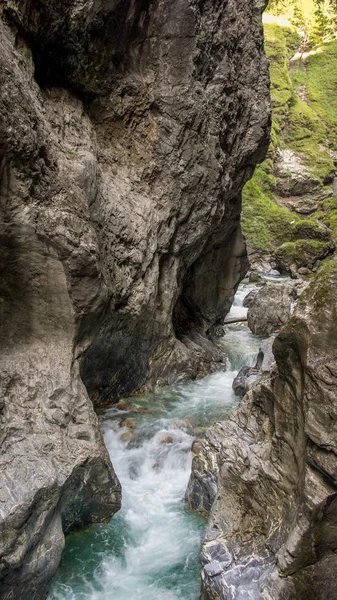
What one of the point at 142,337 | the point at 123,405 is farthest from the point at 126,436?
the point at 142,337

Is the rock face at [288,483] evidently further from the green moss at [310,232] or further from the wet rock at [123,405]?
the green moss at [310,232]

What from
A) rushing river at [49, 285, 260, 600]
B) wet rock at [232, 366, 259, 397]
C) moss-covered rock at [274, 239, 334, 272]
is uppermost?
moss-covered rock at [274, 239, 334, 272]

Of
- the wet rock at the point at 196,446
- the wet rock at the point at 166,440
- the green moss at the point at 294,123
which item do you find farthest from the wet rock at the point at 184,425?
the green moss at the point at 294,123

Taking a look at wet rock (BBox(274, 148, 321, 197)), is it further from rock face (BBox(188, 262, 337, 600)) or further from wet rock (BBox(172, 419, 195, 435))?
rock face (BBox(188, 262, 337, 600))

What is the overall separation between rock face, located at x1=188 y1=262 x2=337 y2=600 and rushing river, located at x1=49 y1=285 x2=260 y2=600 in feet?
3.64

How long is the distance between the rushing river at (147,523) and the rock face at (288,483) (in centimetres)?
111

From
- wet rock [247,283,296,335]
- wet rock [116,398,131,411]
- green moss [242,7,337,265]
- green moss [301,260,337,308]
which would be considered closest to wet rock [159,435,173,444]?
wet rock [116,398,131,411]

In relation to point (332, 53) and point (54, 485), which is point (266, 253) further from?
point (332, 53)

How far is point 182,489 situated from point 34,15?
317 inches

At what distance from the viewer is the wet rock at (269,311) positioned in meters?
16.0

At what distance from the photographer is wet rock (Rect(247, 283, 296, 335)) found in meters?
16.0

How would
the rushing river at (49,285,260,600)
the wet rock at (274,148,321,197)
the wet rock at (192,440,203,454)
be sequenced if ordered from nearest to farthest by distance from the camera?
the rushing river at (49,285,260,600) < the wet rock at (192,440,203,454) < the wet rock at (274,148,321,197)

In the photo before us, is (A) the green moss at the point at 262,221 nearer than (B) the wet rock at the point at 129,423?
No

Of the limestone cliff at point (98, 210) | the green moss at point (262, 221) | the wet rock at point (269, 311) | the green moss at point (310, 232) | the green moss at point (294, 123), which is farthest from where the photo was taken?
the green moss at point (294, 123)
